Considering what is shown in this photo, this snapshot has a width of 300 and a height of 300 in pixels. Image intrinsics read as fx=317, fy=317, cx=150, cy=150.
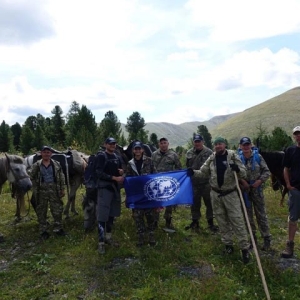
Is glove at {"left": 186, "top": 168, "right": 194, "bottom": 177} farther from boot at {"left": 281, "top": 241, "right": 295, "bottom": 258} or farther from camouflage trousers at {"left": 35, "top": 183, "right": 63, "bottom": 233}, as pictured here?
camouflage trousers at {"left": 35, "top": 183, "right": 63, "bottom": 233}

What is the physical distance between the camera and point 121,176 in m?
7.85

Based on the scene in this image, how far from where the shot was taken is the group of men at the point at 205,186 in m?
6.91

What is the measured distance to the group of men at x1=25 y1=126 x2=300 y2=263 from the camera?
6.91m

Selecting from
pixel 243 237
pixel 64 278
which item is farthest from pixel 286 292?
pixel 64 278

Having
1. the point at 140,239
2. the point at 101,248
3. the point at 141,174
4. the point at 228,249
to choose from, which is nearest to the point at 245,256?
the point at 228,249

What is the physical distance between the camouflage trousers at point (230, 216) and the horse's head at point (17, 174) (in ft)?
16.4

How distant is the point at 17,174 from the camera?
8.68 meters

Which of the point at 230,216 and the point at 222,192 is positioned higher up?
the point at 222,192

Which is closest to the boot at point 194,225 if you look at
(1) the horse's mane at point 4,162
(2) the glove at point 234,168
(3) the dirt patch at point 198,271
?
(3) the dirt patch at point 198,271

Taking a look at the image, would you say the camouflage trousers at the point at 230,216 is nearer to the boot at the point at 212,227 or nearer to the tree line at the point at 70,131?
the boot at the point at 212,227

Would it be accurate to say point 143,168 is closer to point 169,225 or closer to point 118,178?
point 118,178

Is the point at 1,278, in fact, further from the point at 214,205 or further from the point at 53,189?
the point at 214,205

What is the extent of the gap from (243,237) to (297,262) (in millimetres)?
1319

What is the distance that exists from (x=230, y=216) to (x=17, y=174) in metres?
5.71
